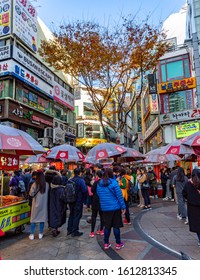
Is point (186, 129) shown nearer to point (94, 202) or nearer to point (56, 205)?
point (94, 202)

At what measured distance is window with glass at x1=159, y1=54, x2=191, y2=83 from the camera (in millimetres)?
20844

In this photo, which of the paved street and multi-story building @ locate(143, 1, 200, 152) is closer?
the paved street

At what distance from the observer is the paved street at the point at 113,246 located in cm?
449

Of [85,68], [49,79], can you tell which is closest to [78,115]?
[49,79]

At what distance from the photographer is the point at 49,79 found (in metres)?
22.3

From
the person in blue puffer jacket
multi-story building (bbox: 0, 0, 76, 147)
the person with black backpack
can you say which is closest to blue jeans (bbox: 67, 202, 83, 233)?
the person with black backpack

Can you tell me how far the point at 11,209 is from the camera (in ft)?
18.9

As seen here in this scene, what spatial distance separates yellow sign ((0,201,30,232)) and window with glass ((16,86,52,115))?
43.5 feet

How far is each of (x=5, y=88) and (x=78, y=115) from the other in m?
20.2

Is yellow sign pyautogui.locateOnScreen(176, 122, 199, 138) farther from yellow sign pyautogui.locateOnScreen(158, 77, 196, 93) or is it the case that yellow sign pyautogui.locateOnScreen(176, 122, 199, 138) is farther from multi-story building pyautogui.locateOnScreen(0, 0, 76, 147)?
multi-story building pyautogui.locateOnScreen(0, 0, 76, 147)

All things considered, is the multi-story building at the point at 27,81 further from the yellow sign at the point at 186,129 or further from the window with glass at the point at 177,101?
the yellow sign at the point at 186,129

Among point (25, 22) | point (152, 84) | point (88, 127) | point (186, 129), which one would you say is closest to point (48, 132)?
point (25, 22)

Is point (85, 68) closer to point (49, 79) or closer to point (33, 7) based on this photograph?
point (49, 79)

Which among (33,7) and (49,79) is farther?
(49,79)
